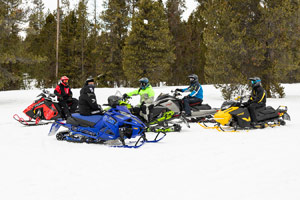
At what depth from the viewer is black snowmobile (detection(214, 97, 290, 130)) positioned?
9.14 metres

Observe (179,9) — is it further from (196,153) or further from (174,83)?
(196,153)

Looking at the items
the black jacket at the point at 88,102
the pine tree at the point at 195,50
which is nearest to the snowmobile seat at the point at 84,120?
the black jacket at the point at 88,102

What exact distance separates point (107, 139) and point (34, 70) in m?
26.6

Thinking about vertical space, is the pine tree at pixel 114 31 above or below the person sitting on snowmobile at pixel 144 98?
above

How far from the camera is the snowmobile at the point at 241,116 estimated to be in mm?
9140

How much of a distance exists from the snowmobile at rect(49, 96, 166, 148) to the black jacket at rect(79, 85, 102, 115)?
123 millimetres

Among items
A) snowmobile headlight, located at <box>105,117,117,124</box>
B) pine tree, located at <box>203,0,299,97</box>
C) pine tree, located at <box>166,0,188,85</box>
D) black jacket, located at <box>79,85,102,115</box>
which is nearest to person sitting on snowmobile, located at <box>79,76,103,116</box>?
black jacket, located at <box>79,85,102,115</box>

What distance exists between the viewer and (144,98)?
972 centimetres

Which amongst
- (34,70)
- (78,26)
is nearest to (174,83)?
(78,26)

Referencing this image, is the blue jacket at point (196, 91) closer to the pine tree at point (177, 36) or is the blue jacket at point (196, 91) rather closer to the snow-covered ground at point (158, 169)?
the snow-covered ground at point (158, 169)

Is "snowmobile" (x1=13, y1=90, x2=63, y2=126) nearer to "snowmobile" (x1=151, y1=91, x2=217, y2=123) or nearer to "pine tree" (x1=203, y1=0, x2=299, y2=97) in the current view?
"snowmobile" (x1=151, y1=91, x2=217, y2=123)

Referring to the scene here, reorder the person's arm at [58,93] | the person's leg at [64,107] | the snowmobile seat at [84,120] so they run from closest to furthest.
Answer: the snowmobile seat at [84,120]
the person's arm at [58,93]
the person's leg at [64,107]

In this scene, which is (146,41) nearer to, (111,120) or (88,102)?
(88,102)

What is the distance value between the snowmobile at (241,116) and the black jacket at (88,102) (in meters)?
3.69
